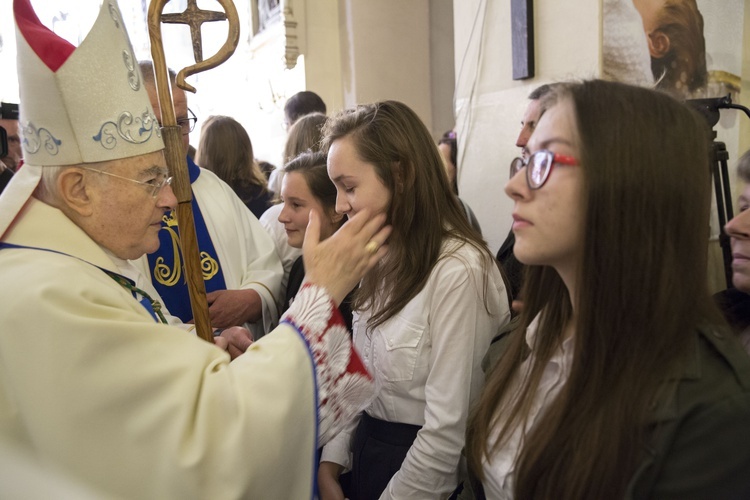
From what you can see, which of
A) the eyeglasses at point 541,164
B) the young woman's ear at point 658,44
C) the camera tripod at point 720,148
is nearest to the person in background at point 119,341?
the eyeglasses at point 541,164

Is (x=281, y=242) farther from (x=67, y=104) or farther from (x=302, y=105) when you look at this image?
(x=67, y=104)

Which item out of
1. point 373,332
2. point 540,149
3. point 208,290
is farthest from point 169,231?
point 540,149

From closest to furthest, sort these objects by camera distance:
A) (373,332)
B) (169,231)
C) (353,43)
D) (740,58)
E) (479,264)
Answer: (479,264), (373,332), (169,231), (740,58), (353,43)

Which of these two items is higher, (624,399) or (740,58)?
(740,58)

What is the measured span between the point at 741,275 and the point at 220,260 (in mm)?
1976

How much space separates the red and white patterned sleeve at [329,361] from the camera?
136cm

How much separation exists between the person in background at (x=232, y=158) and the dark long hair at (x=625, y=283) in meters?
2.70

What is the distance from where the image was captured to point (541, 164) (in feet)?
3.95

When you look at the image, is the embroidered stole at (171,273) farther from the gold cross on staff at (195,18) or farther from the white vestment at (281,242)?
the gold cross on staff at (195,18)

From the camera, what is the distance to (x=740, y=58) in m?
2.78

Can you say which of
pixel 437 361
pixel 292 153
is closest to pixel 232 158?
pixel 292 153

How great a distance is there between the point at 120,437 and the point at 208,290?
1478 mm

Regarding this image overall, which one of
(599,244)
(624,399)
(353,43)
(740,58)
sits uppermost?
(353,43)

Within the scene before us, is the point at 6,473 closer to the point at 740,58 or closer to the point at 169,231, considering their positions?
the point at 169,231
